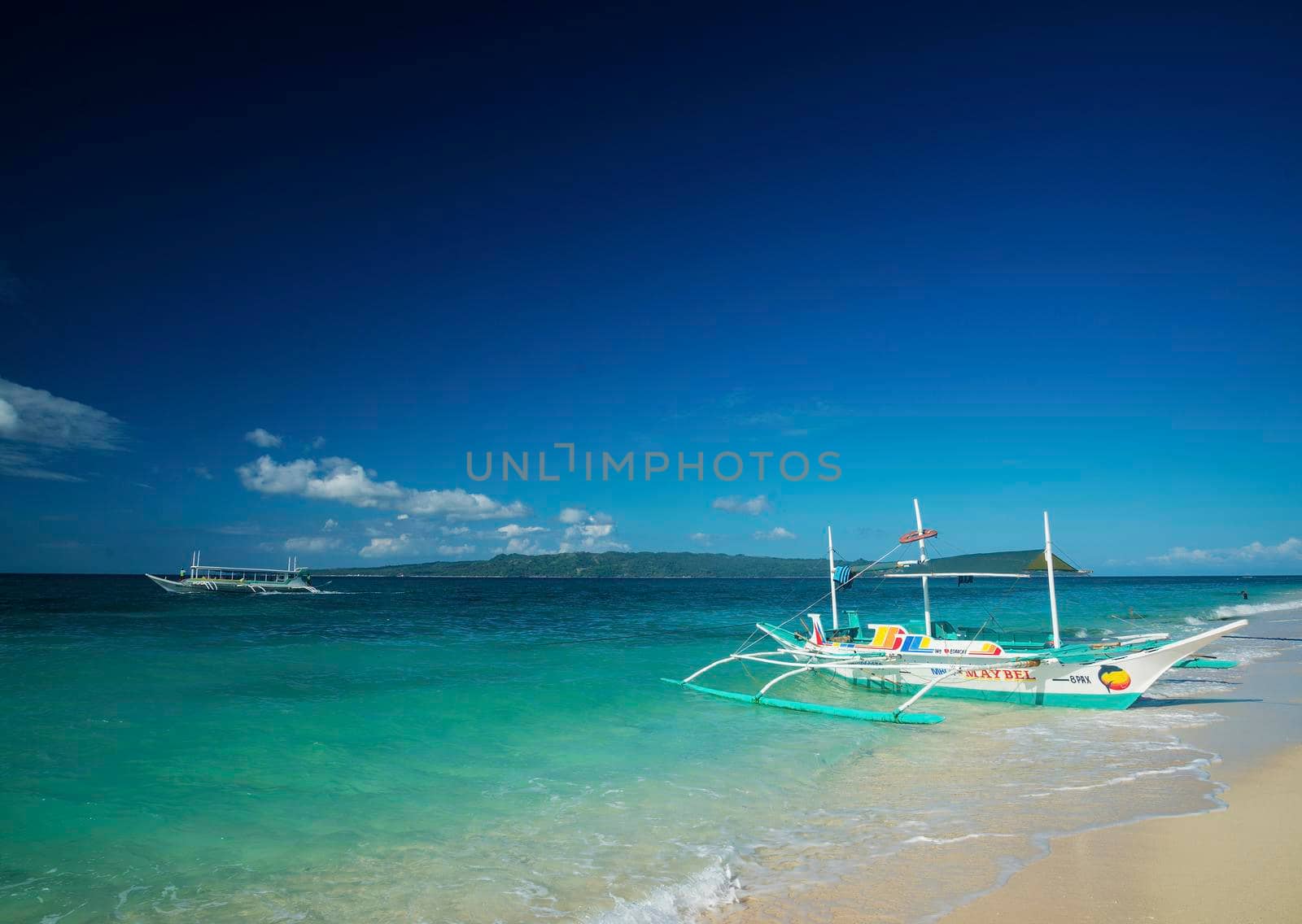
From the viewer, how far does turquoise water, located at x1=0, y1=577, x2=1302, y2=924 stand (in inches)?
275

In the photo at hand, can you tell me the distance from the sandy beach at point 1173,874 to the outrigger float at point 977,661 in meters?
6.54

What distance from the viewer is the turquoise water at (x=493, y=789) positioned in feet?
22.9

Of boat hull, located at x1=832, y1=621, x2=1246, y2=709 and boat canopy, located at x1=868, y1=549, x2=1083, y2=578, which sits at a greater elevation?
boat canopy, located at x1=868, y1=549, x2=1083, y2=578

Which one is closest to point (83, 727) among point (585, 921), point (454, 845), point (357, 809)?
point (357, 809)

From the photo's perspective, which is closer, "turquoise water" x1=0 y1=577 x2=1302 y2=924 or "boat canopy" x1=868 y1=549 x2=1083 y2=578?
"turquoise water" x1=0 y1=577 x2=1302 y2=924

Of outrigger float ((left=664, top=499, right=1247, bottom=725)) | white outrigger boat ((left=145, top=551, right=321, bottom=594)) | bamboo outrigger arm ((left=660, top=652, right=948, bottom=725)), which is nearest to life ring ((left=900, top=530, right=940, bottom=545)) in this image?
outrigger float ((left=664, top=499, right=1247, bottom=725))

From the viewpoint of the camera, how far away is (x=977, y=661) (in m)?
16.8

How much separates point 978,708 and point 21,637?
3817 centimetres

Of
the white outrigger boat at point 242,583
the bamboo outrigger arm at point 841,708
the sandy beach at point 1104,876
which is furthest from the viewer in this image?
the white outrigger boat at point 242,583

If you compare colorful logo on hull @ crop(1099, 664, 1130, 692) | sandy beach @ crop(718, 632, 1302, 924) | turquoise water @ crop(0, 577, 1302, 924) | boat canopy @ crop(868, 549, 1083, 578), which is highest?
boat canopy @ crop(868, 549, 1083, 578)

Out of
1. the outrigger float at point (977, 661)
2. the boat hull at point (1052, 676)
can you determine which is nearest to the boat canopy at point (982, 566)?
the outrigger float at point (977, 661)

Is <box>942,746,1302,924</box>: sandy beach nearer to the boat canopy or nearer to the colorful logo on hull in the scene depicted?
the colorful logo on hull

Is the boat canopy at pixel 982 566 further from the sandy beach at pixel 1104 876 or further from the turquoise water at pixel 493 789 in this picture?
the sandy beach at pixel 1104 876

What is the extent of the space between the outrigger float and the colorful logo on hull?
0.05 feet
